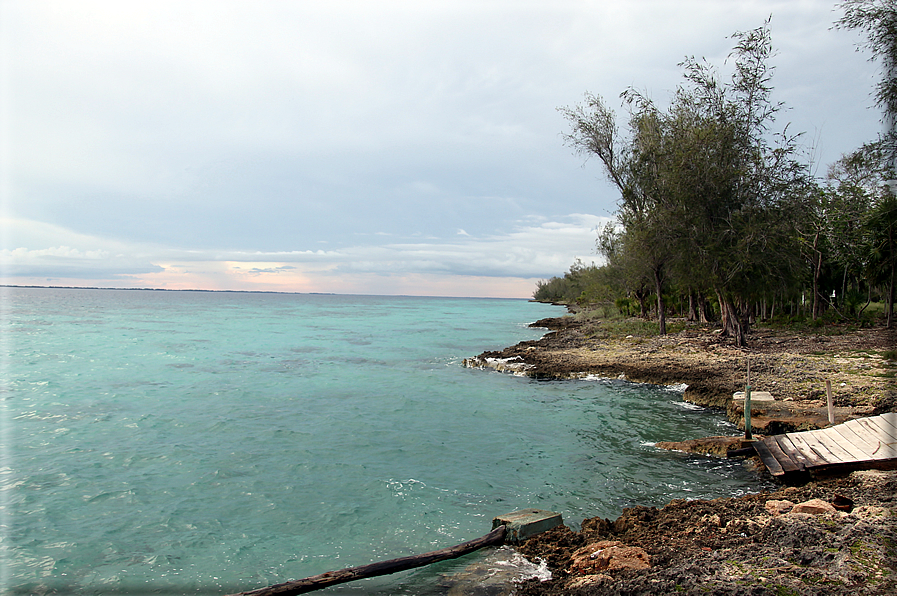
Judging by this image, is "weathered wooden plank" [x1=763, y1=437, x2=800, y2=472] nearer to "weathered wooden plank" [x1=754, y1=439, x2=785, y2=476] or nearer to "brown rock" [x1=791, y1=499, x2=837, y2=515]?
"weathered wooden plank" [x1=754, y1=439, x2=785, y2=476]

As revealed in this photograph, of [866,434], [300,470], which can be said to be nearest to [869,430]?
[866,434]

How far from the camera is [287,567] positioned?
24.0 feet

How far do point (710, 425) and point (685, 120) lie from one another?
15.7m

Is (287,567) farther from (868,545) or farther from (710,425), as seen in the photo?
(710,425)

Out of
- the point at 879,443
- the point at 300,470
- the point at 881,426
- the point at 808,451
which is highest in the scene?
the point at 881,426

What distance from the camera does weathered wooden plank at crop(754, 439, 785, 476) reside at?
29.6 feet

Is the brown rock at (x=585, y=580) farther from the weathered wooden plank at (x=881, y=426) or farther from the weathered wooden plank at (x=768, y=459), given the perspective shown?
the weathered wooden plank at (x=881, y=426)

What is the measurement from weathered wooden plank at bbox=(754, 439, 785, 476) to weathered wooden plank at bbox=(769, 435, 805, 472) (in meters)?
0.07

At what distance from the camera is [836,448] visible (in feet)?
30.2

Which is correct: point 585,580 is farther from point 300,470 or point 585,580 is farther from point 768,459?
point 300,470

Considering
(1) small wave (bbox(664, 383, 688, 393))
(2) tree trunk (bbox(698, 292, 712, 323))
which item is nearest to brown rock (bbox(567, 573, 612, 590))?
(1) small wave (bbox(664, 383, 688, 393))

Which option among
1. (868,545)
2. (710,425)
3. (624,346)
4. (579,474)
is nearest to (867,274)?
(624,346)

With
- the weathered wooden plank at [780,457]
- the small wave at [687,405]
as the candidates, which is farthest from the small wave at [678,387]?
the weathered wooden plank at [780,457]

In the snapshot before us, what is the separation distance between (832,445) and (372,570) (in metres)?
8.50
